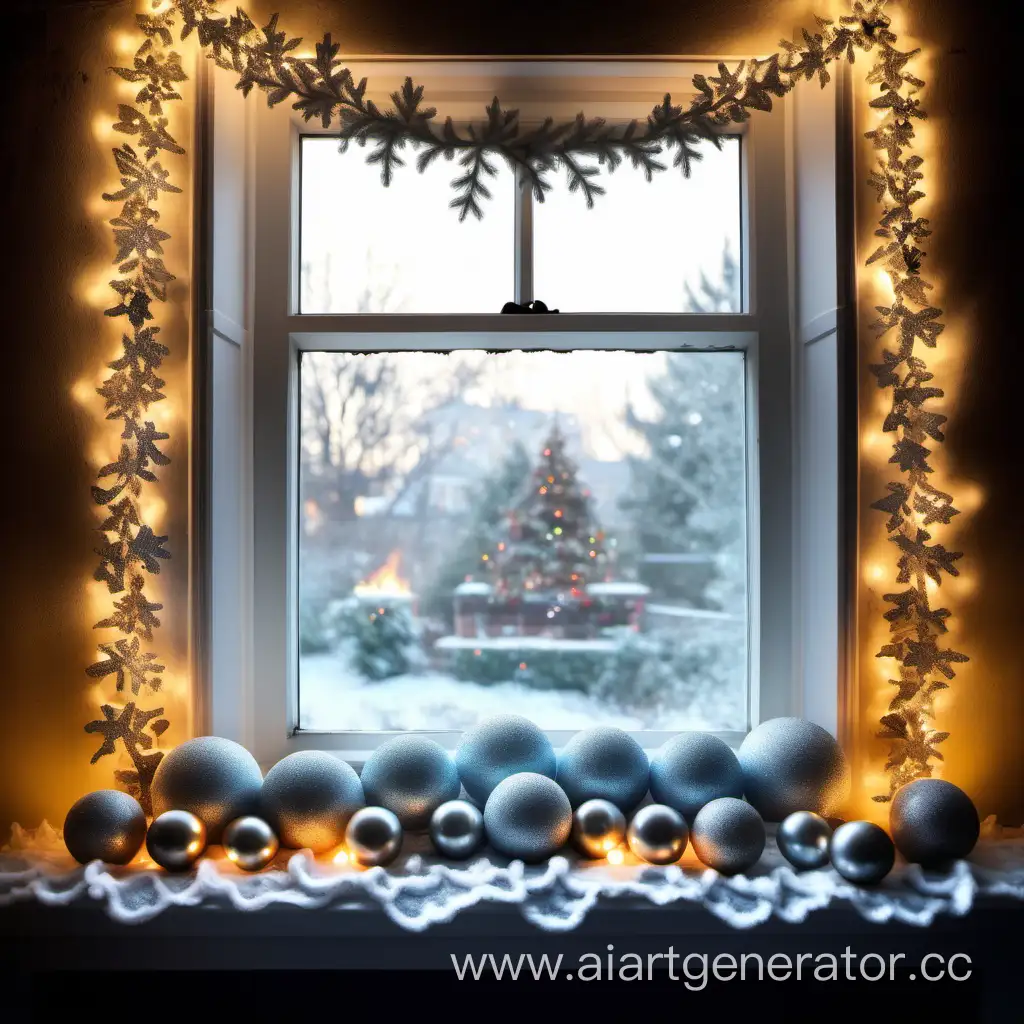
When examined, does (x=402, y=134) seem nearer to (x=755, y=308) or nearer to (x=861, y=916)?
(x=755, y=308)

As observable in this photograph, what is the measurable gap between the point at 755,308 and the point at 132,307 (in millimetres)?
1156

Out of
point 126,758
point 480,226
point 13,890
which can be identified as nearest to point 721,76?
point 480,226

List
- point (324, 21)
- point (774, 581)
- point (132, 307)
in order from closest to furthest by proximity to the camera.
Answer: point (132, 307), point (324, 21), point (774, 581)

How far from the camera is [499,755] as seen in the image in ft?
4.11

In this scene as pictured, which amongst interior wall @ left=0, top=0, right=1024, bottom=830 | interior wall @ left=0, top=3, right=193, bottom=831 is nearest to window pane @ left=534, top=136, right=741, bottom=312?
interior wall @ left=0, top=0, right=1024, bottom=830

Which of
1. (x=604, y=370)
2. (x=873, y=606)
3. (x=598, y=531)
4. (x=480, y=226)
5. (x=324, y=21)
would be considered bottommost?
(x=873, y=606)

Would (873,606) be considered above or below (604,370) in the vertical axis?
below

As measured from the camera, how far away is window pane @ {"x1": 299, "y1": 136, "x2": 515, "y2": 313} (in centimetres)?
155

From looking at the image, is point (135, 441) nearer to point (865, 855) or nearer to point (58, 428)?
point (58, 428)

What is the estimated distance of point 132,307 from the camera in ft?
4.16

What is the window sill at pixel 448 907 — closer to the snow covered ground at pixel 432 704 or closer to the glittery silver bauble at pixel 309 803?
the glittery silver bauble at pixel 309 803

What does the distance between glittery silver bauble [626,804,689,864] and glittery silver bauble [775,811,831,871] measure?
0.16 meters

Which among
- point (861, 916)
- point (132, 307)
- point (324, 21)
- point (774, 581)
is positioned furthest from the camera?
point (774, 581)

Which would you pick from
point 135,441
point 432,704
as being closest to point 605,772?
point 432,704
